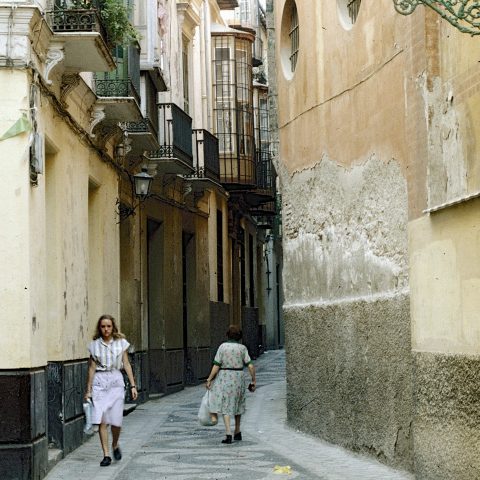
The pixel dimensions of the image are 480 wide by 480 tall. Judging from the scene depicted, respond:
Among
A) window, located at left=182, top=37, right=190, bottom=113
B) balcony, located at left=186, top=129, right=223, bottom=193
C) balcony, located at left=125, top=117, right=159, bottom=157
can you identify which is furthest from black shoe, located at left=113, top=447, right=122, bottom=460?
window, located at left=182, top=37, right=190, bottom=113

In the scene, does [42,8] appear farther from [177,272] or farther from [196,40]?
[196,40]

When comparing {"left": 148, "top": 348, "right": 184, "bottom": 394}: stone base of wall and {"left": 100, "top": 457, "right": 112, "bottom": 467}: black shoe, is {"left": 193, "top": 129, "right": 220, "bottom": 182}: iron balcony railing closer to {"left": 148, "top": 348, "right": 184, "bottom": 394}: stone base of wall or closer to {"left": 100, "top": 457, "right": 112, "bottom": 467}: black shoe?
{"left": 148, "top": 348, "right": 184, "bottom": 394}: stone base of wall

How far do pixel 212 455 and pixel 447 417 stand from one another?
4.30 metres

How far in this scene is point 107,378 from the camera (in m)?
13.6

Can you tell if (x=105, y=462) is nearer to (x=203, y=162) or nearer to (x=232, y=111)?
(x=203, y=162)

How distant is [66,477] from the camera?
12.3 metres

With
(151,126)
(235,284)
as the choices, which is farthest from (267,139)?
(151,126)

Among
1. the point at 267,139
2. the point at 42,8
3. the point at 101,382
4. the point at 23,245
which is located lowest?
the point at 101,382

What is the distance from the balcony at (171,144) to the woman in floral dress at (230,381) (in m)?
6.82

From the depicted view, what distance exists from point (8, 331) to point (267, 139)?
2815cm

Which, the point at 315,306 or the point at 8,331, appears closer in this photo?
the point at 8,331

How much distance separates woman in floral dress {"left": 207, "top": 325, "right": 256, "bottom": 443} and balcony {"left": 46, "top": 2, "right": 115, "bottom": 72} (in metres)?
4.16

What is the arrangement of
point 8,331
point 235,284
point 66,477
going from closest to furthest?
point 8,331, point 66,477, point 235,284

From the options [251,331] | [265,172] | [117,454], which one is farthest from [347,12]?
[251,331]
